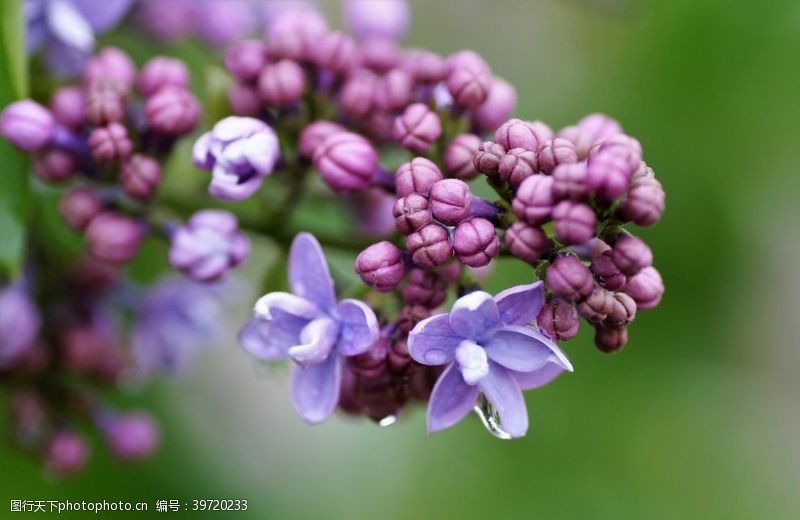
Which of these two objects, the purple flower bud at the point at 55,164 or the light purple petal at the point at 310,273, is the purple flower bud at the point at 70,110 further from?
the light purple petal at the point at 310,273

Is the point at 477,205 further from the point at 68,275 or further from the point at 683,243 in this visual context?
the point at 683,243

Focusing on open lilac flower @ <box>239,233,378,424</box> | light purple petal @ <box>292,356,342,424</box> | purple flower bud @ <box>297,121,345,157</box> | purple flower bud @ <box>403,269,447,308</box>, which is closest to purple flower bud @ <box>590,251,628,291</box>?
purple flower bud @ <box>403,269,447,308</box>

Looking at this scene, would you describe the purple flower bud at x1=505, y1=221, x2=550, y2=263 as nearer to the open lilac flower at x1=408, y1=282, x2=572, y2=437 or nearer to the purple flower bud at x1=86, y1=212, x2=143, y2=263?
the open lilac flower at x1=408, y1=282, x2=572, y2=437

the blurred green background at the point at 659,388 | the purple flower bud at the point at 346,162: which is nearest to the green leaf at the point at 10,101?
the purple flower bud at the point at 346,162

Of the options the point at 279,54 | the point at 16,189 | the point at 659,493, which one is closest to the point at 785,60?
the point at 659,493

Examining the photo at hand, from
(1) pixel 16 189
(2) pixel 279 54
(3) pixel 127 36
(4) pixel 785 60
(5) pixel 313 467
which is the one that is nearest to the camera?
(1) pixel 16 189

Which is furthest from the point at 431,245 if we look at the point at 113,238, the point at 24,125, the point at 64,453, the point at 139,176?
the point at 64,453

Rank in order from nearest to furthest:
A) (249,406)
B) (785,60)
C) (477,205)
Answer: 1. (477,205)
2. (785,60)
3. (249,406)

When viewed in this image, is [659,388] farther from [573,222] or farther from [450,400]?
[573,222]
